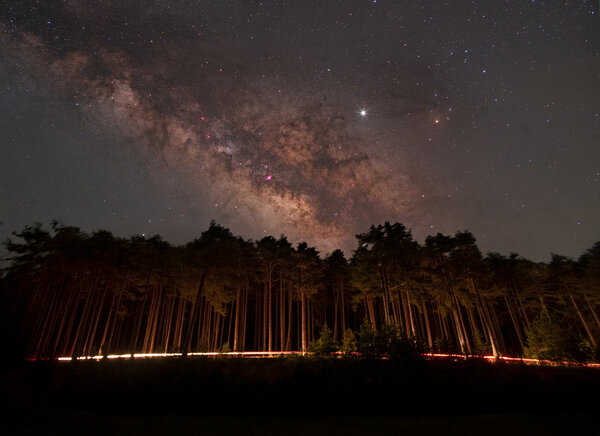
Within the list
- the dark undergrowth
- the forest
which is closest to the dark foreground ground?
the dark undergrowth

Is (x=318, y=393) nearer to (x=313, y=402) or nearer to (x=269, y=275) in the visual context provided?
(x=313, y=402)

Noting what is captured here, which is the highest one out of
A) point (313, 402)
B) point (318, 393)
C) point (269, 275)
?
point (269, 275)

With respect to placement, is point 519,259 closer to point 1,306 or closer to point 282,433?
point 282,433

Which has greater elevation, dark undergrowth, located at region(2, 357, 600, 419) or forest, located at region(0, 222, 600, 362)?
forest, located at region(0, 222, 600, 362)

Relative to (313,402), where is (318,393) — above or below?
above

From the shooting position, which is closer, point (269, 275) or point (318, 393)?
point (318, 393)

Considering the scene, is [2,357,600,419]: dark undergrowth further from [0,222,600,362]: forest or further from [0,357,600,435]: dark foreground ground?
[0,222,600,362]: forest

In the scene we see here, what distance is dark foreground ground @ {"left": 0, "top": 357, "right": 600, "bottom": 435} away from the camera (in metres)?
8.27

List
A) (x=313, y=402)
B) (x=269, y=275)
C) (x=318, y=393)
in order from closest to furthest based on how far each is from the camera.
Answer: (x=313, y=402)
(x=318, y=393)
(x=269, y=275)

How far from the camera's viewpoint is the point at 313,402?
33.4ft

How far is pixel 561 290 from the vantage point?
136 ft

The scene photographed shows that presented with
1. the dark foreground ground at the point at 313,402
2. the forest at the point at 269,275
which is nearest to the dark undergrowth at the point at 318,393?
the dark foreground ground at the point at 313,402

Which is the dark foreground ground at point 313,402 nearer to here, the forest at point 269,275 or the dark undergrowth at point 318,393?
the dark undergrowth at point 318,393

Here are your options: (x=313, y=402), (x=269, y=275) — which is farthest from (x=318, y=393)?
(x=269, y=275)
